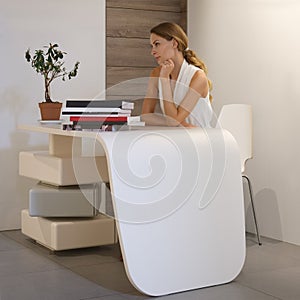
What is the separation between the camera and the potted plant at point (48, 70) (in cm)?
404

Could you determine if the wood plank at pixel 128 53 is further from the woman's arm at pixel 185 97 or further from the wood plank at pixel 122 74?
the woman's arm at pixel 185 97

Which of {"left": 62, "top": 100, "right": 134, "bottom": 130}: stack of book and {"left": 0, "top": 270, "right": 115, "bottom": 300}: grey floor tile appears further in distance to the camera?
{"left": 62, "top": 100, "right": 134, "bottom": 130}: stack of book

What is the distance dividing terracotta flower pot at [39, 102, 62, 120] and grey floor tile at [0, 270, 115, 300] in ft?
3.63

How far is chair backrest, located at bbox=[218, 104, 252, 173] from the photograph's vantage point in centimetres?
410

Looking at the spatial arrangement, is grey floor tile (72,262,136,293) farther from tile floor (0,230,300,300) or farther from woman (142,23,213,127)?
woman (142,23,213,127)

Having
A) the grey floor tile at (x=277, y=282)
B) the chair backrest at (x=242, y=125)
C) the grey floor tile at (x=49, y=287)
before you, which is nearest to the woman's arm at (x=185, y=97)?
the chair backrest at (x=242, y=125)

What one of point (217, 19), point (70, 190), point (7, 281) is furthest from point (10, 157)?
point (217, 19)

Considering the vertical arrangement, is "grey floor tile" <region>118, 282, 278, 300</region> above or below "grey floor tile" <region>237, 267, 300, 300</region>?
below

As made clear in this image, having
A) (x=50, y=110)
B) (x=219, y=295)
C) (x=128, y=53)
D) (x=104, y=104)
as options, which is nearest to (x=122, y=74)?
(x=128, y=53)

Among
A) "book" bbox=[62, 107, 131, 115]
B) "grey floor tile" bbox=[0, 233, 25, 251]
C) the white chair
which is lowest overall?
"grey floor tile" bbox=[0, 233, 25, 251]

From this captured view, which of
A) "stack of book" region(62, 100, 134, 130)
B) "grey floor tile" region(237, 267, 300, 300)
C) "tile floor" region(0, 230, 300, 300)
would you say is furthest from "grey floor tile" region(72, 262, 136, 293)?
"stack of book" region(62, 100, 134, 130)

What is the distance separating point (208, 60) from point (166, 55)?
47.4 inches

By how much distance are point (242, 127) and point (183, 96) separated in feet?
2.25

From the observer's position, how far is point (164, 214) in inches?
115
